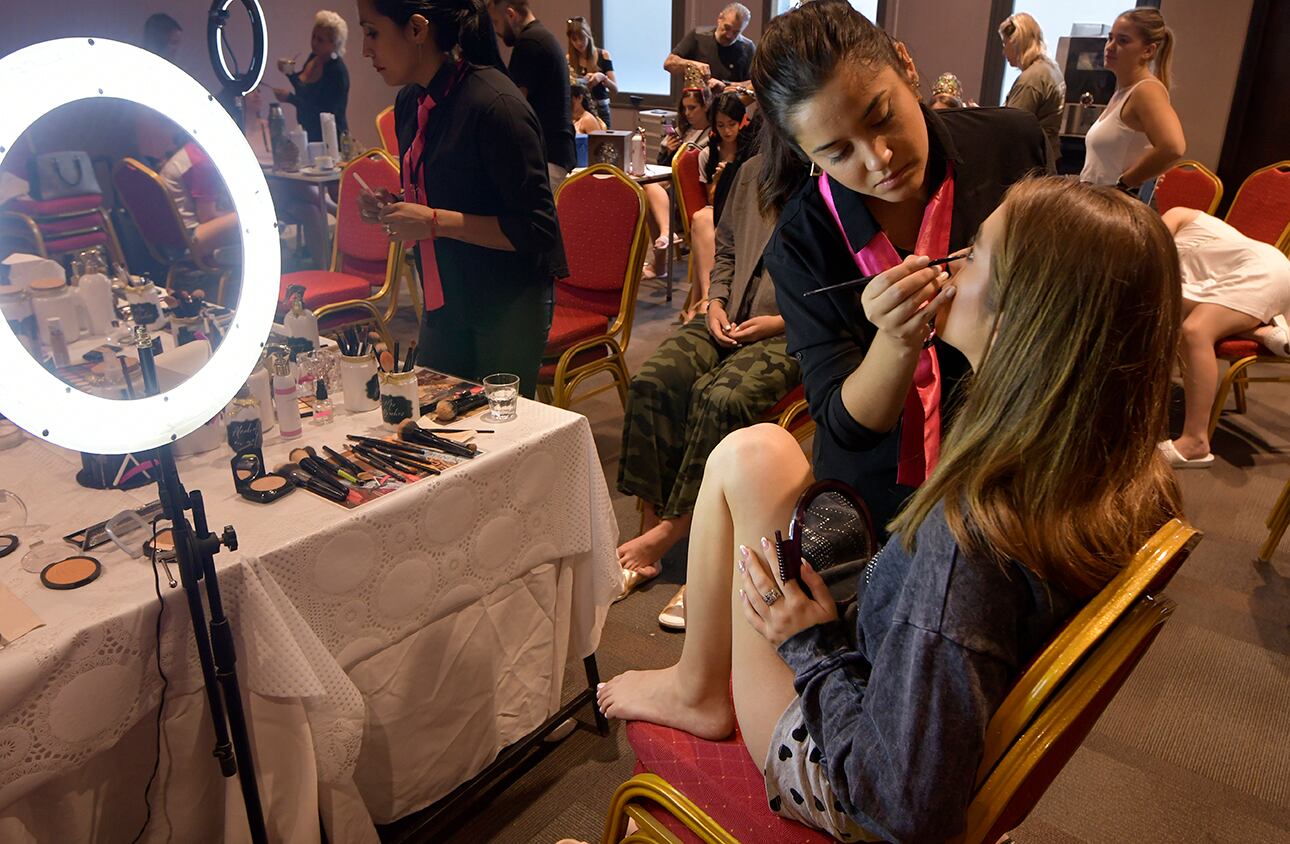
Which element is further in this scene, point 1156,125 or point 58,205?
point 1156,125

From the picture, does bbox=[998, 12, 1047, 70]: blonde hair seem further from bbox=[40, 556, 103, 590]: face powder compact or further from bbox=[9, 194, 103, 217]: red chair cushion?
bbox=[40, 556, 103, 590]: face powder compact

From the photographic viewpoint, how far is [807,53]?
118cm

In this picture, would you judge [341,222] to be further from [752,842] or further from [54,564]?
[752,842]

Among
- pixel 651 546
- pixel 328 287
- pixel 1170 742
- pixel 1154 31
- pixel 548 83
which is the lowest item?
pixel 1170 742

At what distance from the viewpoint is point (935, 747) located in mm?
734

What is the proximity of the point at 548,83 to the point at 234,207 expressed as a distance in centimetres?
262

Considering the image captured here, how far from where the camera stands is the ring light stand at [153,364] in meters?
0.74

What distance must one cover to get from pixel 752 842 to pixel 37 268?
1.82m

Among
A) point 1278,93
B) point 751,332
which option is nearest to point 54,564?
point 751,332

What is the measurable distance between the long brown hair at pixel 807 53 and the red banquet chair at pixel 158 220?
96 cm

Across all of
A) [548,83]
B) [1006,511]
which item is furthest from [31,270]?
[548,83]

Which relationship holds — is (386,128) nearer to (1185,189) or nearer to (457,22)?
(457,22)

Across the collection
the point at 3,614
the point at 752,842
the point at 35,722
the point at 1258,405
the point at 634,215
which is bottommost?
the point at 1258,405

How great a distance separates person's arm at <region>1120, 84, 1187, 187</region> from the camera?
2.98 metres
